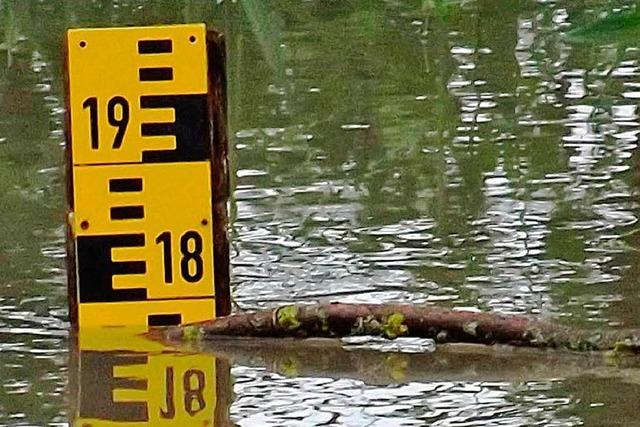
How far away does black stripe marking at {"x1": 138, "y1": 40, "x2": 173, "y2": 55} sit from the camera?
10.2 ft

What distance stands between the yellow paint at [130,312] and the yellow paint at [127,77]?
253 millimetres

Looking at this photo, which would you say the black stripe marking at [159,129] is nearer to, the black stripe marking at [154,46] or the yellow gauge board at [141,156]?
the yellow gauge board at [141,156]

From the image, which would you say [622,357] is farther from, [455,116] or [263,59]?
[263,59]

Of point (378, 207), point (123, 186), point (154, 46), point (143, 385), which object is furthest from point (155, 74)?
point (378, 207)

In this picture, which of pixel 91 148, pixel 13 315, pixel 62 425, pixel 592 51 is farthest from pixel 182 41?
pixel 592 51

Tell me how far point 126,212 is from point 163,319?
20cm

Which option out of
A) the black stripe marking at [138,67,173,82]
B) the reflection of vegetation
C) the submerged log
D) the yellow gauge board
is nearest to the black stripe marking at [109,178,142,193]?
the yellow gauge board

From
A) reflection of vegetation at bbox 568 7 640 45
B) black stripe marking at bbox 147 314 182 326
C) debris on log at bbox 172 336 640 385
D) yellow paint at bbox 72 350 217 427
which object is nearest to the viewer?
reflection of vegetation at bbox 568 7 640 45

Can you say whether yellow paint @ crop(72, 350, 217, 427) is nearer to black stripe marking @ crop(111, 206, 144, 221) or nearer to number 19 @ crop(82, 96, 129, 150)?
black stripe marking @ crop(111, 206, 144, 221)

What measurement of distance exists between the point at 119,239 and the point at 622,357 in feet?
2.95

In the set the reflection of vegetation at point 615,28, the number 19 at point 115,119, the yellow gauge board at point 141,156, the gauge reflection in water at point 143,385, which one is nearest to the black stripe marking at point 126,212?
the yellow gauge board at point 141,156

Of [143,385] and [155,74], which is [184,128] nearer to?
[155,74]

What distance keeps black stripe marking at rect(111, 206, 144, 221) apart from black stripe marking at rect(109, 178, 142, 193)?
0.10 ft

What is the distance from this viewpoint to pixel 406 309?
2.88 metres
